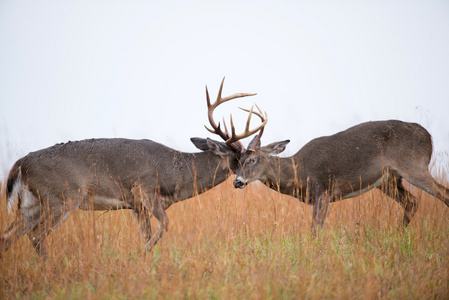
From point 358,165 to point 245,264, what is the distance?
3.18 metres

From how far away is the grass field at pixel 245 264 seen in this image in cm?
383

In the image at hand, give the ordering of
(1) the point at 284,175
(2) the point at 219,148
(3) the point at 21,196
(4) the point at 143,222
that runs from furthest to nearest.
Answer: (1) the point at 284,175
(2) the point at 219,148
(4) the point at 143,222
(3) the point at 21,196

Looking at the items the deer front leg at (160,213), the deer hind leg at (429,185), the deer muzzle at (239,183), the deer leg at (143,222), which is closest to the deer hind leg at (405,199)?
the deer hind leg at (429,185)

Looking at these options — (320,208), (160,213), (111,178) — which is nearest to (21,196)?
(111,178)

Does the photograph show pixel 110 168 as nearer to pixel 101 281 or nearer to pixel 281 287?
pixel 101 281

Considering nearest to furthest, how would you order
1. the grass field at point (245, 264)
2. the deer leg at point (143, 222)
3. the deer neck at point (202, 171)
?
1. the grass field at point (245, 264)
2. the deer leg at point (143, 222)
3. the deer neck at point (202, 171)

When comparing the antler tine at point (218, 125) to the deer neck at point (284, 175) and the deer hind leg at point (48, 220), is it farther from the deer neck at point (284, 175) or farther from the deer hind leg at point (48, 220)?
the deer hind leg at point (48, 220)

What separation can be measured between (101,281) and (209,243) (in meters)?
1.33

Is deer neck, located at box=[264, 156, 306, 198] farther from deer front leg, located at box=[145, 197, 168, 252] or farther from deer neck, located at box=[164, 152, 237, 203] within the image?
deer front leg, located at box=[145, 197, 168, 252]

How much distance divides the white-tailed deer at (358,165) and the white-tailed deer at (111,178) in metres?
0.54

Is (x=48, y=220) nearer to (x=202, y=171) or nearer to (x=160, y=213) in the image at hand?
(x=160, y=213)

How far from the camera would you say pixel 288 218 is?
19.2 feet

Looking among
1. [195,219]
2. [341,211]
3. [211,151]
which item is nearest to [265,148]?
[211,151]

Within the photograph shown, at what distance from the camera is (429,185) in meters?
6.70
